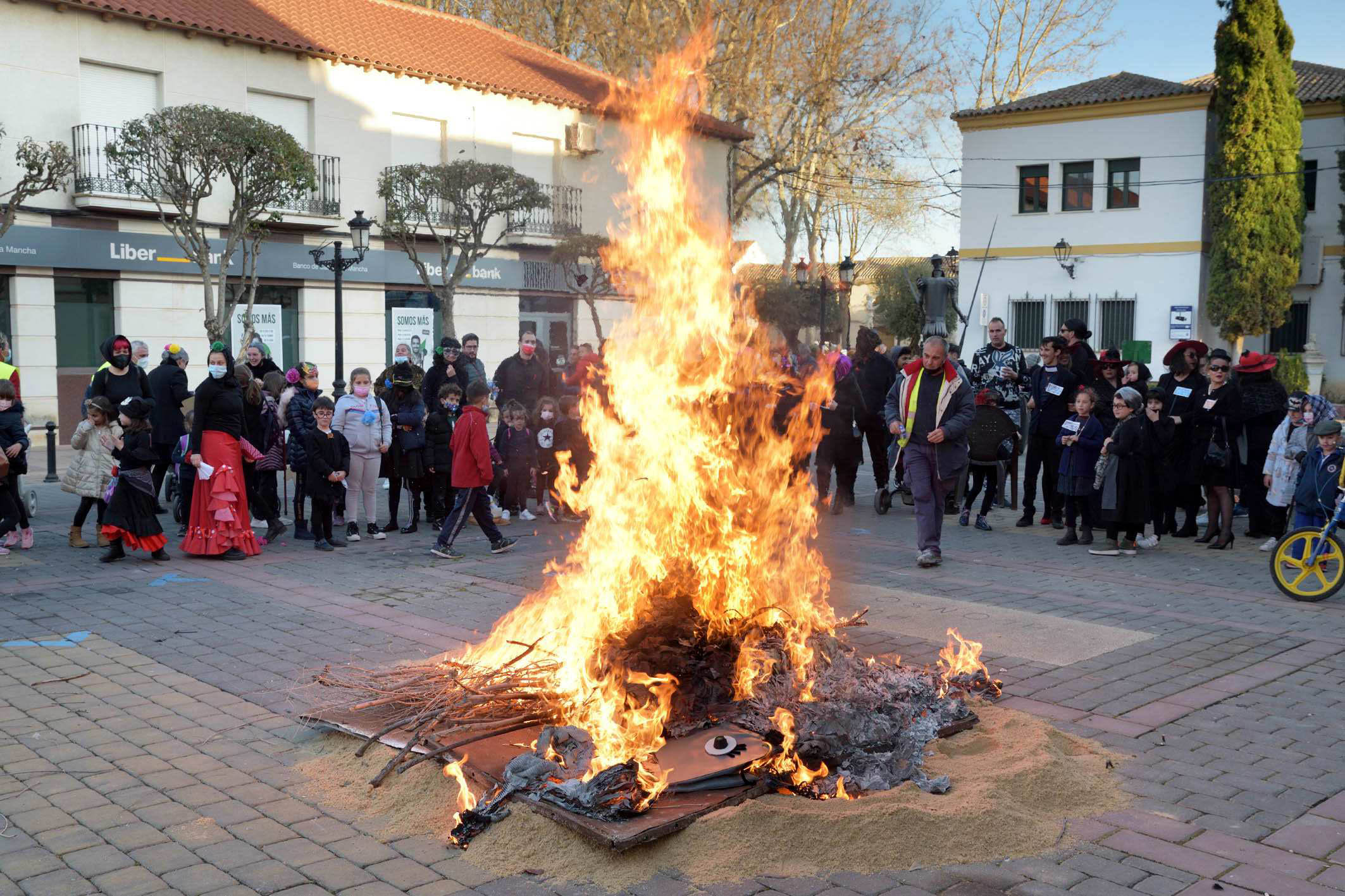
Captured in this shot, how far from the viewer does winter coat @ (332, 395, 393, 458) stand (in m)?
11.8

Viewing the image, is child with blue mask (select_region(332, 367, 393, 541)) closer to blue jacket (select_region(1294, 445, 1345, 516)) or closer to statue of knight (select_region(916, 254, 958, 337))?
blue jacket (select_region(1294, 445, 1345, 516))

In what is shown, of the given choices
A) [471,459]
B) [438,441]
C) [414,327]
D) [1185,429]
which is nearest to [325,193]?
[414,327]

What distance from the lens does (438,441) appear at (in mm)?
12266

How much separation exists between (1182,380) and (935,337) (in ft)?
12.0

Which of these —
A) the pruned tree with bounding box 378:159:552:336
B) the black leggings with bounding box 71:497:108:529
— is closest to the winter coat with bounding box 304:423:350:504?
the black leggings with bounding box 71:497:108:529

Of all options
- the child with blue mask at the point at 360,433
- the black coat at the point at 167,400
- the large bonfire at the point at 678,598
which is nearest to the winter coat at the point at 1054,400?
the large bonfire at the point at 678,598

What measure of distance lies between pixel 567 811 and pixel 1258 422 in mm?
10411

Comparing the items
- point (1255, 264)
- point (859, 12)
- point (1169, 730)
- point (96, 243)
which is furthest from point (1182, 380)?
point (859, 12)

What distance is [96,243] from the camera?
2334 cm

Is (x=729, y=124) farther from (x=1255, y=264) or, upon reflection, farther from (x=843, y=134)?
(x=1255, y=264)

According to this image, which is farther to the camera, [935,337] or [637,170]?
[935,337]

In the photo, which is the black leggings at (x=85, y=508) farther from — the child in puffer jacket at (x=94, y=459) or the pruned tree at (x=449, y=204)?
the pruned tree at (x=449, y=204)

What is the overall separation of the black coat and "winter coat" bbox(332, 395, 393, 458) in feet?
6.62

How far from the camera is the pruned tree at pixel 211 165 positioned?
2012 cm
